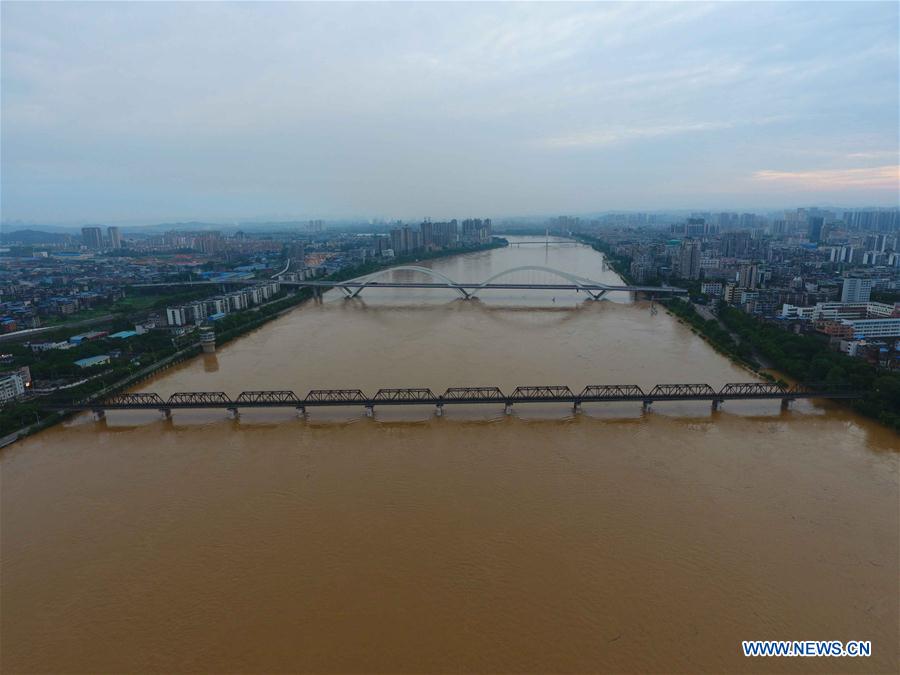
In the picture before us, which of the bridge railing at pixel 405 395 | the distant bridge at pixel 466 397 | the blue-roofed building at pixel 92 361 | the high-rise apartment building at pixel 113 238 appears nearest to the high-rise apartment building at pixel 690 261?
the distant bridge at pixel 466 397

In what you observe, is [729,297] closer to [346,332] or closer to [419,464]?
[346,332]

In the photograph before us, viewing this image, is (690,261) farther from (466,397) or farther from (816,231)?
(816,231)

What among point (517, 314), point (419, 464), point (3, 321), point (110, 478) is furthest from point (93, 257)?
point (419, 464)

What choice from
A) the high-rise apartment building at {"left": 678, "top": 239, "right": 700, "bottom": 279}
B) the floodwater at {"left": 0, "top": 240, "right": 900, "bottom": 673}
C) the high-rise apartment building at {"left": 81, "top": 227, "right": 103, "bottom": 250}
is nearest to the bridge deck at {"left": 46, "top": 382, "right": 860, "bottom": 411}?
the floodwater at {"left": 0, "top": 240, "right": 900, "bottom": 673}

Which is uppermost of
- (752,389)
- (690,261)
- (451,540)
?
(690,261)

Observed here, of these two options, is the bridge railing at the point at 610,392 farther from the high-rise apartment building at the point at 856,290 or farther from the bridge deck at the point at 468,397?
the high-rise apartment building at the point at 856,290

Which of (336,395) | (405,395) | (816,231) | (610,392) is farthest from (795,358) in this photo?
(816,231)
